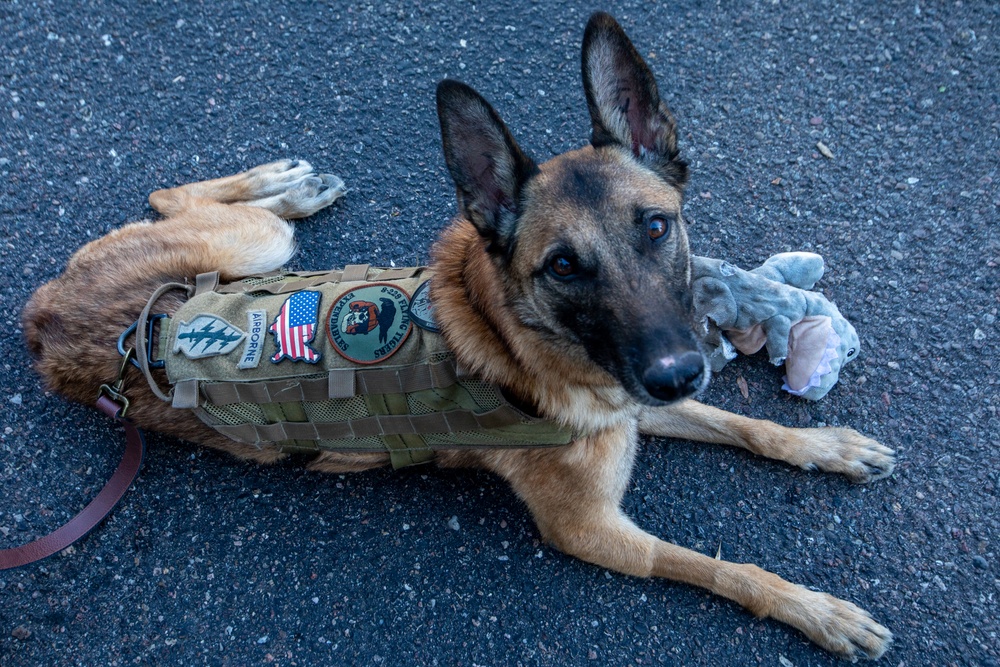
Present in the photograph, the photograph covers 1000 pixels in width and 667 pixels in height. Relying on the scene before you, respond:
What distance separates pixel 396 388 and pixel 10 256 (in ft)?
11.2

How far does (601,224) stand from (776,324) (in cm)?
155

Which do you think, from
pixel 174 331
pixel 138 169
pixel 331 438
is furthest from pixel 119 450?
pixel 138 169

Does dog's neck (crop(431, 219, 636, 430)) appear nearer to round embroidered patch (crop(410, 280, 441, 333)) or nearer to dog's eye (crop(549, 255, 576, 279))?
round embroidered patch (crop(410, 280, 441, 333))

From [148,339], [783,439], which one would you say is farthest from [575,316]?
[148,339]

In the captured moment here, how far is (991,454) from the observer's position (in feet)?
11.2

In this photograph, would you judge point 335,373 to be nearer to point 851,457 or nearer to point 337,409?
point 337,409

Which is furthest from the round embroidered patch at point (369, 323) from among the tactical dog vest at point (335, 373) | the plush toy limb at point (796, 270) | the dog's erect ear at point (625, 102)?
the plush toy limb at point (796, 270)

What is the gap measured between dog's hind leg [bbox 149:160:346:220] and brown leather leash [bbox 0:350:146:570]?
63.2 inches

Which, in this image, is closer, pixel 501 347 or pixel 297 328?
pixel 501 347

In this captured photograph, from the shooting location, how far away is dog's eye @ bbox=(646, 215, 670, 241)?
251 centimetres

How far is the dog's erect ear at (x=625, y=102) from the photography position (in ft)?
8.07

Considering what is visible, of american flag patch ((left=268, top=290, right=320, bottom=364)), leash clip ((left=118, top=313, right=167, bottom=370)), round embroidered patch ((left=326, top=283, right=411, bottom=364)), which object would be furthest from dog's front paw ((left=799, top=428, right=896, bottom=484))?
leash clip ((left=118, top=313, right=167, bottom=370))

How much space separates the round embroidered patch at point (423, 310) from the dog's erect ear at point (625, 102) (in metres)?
1.02

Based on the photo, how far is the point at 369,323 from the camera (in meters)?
2.83
